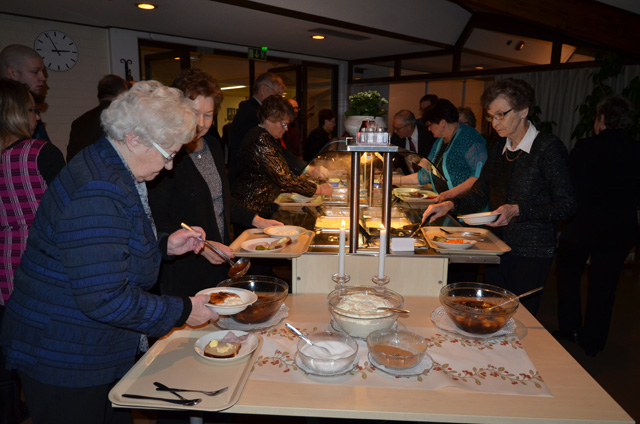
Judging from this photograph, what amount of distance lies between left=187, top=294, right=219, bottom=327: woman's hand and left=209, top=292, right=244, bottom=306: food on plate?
6cm

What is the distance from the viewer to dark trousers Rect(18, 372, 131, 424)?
1.29 metres

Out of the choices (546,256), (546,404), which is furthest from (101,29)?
(546,404)

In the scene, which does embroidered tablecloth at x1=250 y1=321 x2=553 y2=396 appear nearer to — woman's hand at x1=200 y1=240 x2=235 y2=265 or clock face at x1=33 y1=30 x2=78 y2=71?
woman's hand at x1=200 y1=240 x2=235 y2=265

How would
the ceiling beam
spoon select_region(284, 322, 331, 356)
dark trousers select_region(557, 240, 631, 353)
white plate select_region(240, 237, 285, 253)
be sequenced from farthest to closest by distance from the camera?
the ceiling beam < dark trousers select_region(557, 240, 631, 353) < white plate select_region(240, 237, 285, 253) < spoon select_region(284, 322, 331, 356)

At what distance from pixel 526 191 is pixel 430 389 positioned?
141cm

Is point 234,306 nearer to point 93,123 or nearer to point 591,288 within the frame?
point 93,123

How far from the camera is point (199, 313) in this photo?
137 centimetres

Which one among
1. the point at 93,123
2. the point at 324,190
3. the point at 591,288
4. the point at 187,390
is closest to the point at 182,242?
the point at 187,390

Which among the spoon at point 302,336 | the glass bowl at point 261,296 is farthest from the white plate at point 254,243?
the spoon at point 302,336

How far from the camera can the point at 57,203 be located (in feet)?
3.92

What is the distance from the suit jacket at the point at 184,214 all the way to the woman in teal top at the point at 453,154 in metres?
1.66

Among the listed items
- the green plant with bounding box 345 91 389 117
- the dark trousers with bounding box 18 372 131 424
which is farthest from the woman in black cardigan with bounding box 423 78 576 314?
the dark trousers with bounding box 18 372 131 424

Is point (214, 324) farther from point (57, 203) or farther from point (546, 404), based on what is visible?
point (546, 404)

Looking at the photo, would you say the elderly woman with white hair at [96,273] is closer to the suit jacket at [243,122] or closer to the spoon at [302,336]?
the spoon at [302,336]
